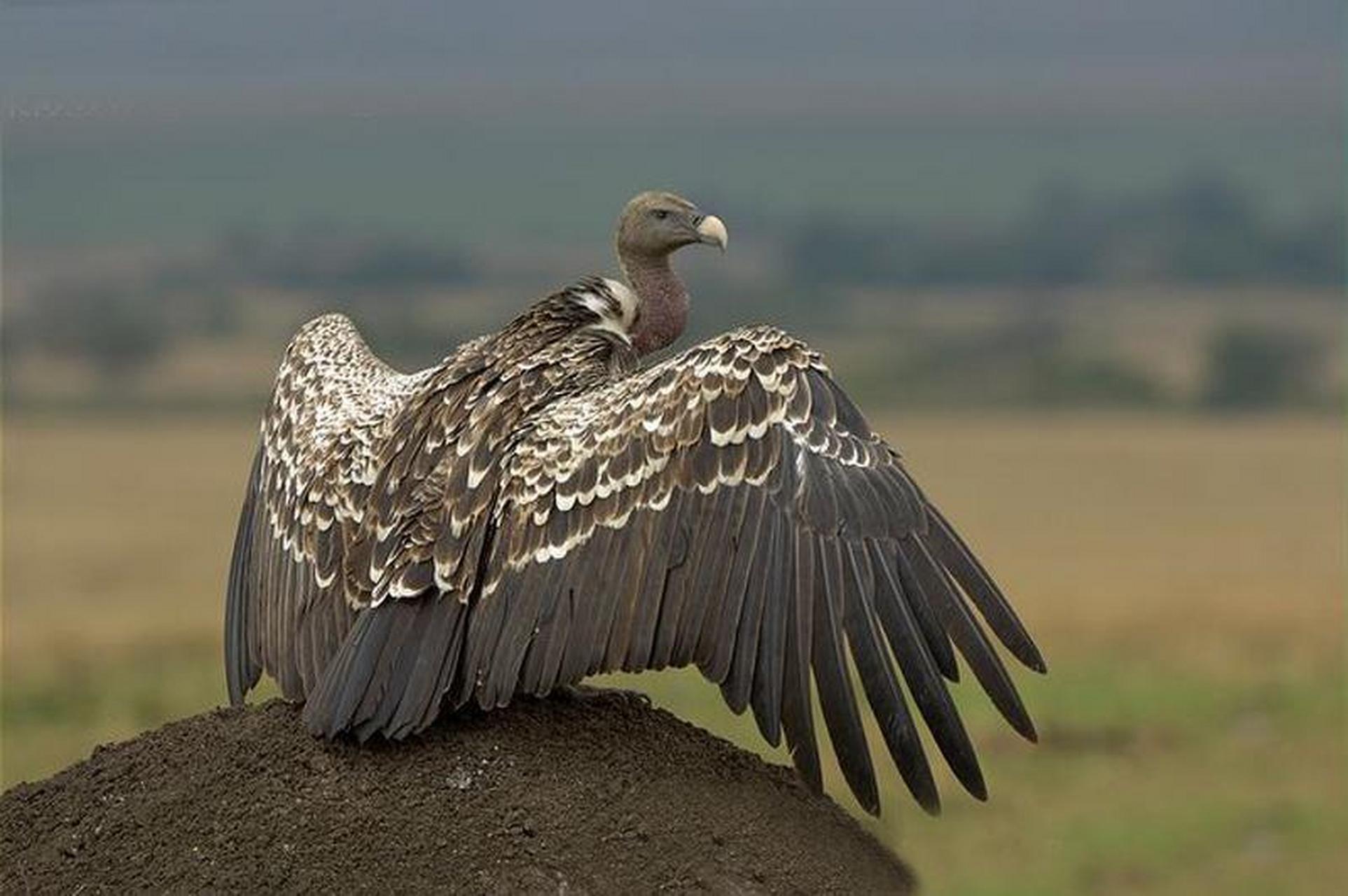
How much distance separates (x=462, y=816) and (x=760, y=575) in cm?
141

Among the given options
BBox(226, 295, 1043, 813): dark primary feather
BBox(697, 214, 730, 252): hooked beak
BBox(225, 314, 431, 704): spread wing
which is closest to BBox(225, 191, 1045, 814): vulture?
BBox(226, 295, 1043, 813): dark primary feather

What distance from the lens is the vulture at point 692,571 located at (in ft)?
29.0

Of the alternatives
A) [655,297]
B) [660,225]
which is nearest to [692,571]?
[655,297]

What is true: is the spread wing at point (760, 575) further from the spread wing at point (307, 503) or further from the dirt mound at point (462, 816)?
the spread wing at point (307, 503)

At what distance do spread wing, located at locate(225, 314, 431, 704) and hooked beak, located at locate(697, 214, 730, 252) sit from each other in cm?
139

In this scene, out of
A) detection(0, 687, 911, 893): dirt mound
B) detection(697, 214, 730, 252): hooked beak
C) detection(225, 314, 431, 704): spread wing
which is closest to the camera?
detection(0, 687, 911, 893): dirt mound

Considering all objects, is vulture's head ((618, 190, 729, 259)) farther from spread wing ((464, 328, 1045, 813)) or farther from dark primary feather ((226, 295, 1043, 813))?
spread wing ((464, 328, 1045, 813))

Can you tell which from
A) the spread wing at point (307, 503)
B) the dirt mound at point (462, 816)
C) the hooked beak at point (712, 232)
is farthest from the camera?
Result: the hooked beak at point (712, 232)

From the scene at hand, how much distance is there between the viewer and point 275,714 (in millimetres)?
9555

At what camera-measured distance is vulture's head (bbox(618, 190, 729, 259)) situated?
1090 cm

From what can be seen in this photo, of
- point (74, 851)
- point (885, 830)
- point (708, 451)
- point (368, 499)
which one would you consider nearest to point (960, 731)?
point (885, 830)

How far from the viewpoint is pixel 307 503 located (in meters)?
10.2

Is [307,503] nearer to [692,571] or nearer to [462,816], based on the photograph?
[462,816]

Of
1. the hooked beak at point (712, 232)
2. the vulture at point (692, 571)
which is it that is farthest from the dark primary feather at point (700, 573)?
the hooked beak at point (712, 232)
